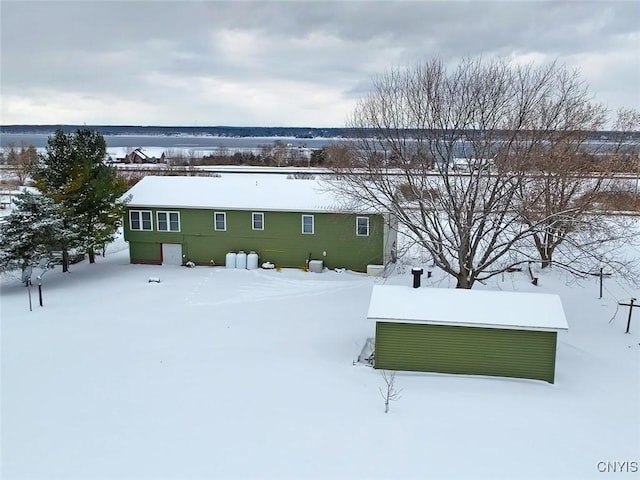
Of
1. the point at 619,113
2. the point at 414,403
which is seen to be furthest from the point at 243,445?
the point at 619,113

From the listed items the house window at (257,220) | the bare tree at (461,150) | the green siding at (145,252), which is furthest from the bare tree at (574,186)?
the green siding at (145,252)

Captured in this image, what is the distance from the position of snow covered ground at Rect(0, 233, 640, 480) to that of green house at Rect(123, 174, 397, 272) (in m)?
5.42

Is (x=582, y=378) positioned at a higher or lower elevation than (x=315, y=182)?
lower

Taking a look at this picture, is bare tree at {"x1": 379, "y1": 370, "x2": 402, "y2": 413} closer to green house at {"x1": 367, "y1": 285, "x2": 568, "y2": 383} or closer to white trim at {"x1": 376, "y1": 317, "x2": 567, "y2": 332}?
green house at {"x1": 367, "y1": 285, "x2": 568, "y2": 383}

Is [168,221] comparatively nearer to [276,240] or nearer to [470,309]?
[276,240]

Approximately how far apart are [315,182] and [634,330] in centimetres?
1570

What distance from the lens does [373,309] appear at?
44.0 ft

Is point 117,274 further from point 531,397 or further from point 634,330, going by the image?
point 634,330

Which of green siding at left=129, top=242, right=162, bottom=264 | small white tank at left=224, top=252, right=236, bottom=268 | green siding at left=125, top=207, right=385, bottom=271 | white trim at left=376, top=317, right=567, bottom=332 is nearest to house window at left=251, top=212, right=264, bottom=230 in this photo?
green siding at left=125, top=207, right=385, bottom=271

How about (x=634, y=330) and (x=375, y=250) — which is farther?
(x=375, y=250)

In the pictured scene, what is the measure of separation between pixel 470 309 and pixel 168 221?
54.8 ft

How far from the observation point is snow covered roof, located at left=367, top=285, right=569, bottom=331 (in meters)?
12.8

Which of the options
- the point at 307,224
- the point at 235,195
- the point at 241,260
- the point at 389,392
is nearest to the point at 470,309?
the point at 389,392

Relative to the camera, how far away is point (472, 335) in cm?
1296
